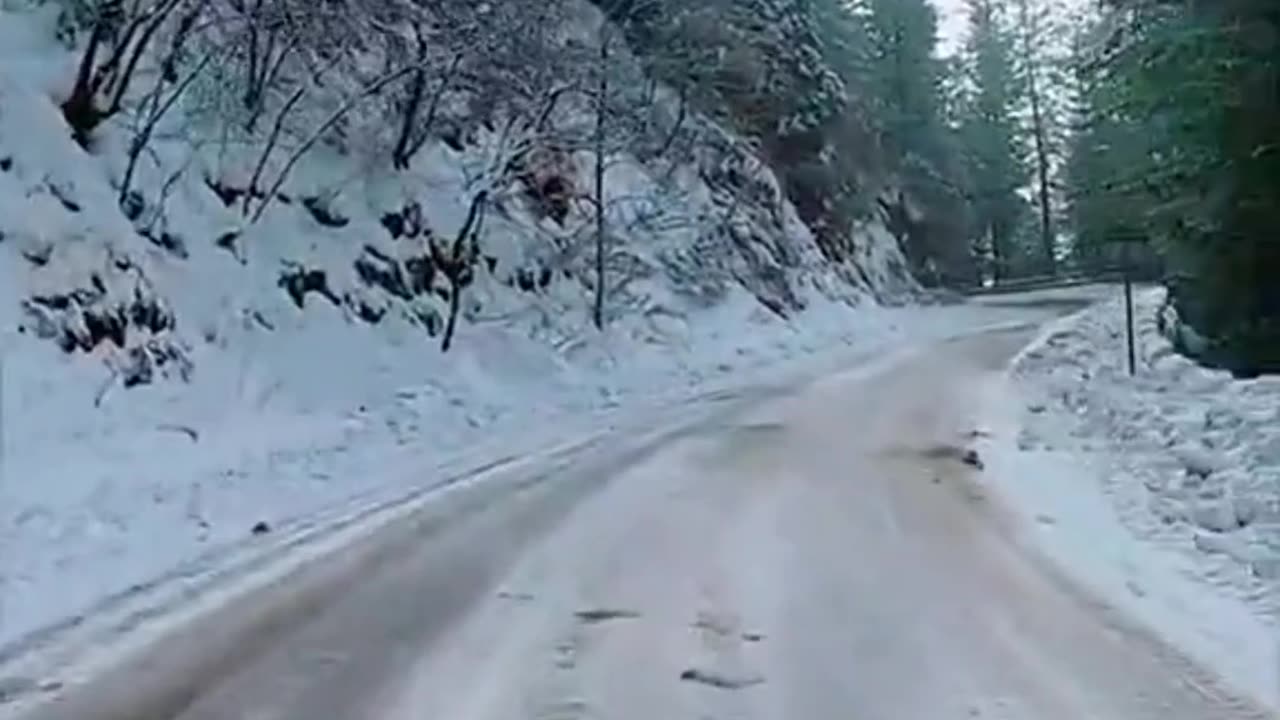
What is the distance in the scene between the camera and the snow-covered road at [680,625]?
5.54 m

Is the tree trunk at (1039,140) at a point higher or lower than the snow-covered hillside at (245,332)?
higher

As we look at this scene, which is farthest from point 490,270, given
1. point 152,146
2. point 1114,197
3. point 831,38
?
point 831,38

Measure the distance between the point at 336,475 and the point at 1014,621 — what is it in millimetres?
6514

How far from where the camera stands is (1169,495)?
9.93 metres

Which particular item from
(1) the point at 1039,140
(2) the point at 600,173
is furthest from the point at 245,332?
(1) the point at 1039,140

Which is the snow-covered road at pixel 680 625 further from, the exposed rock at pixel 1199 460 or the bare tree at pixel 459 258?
the bare tree at pixel 459 258

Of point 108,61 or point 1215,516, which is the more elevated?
point 108,61

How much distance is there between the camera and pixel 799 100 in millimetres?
39469

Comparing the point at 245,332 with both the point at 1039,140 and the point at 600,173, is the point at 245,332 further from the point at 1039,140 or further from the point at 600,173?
the point at 1039,140

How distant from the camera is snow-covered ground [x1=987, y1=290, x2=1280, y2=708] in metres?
6.88

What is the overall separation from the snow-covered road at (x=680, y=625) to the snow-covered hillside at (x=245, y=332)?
1.22m

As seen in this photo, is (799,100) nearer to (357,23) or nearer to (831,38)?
(831,38)

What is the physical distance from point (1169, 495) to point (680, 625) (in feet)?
15.0

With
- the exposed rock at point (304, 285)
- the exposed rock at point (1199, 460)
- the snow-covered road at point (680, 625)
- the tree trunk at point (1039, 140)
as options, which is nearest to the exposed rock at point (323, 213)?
the exposed rock at point (304, 285)
